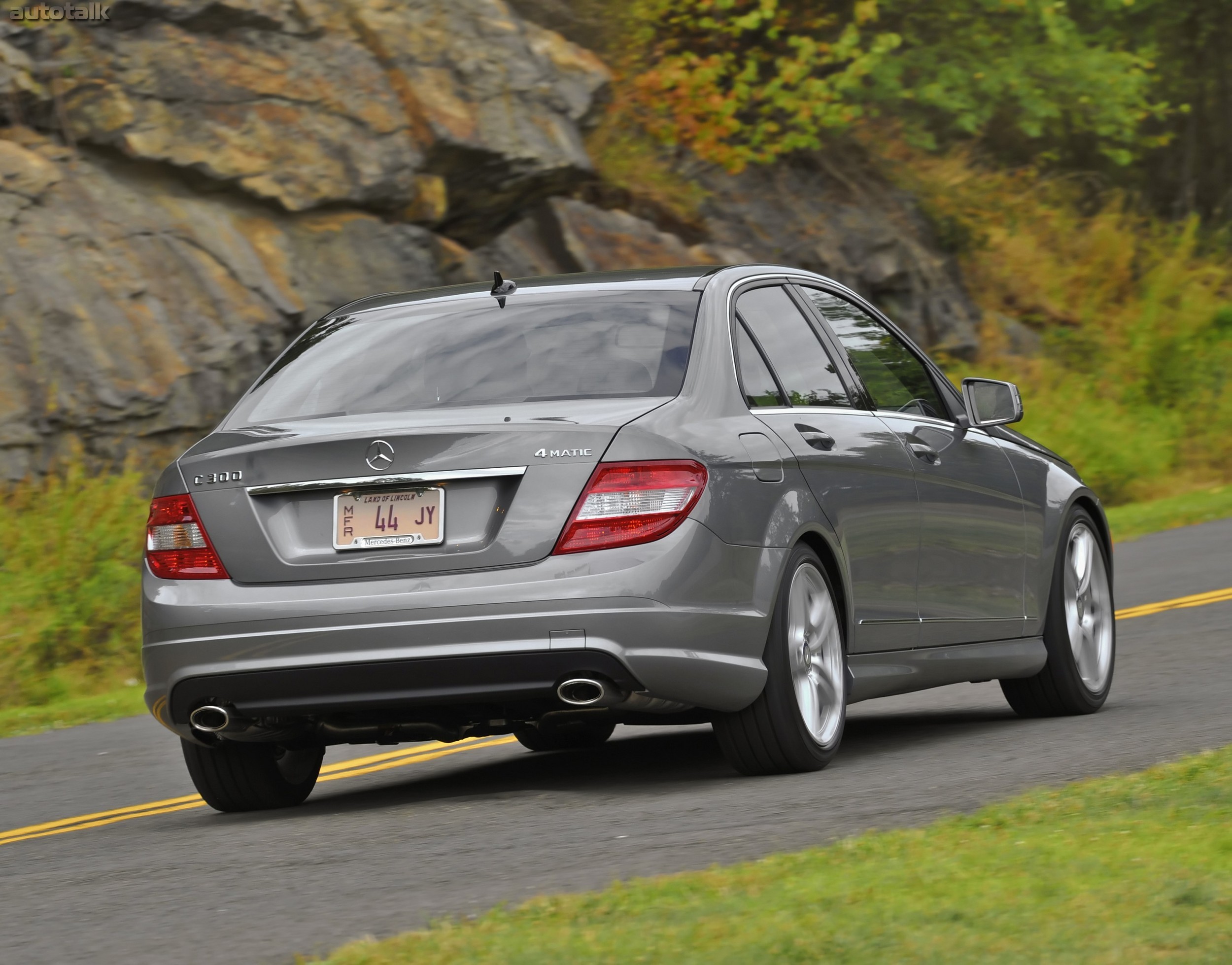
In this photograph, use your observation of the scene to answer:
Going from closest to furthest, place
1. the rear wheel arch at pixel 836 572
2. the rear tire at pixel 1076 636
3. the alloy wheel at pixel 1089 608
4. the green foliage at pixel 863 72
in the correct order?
the rear wheel arch at pixel 836 572, the rear tire at pixel 1076 636, the alloy wheel at pixel 1089 608, the green foliage at pixel 863 72

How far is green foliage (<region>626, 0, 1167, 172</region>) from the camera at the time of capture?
2478 cm

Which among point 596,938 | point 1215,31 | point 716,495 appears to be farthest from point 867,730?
point 1215,31

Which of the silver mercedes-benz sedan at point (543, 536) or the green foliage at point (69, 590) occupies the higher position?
the silver mercedes-benz sedan at point (543, 536)

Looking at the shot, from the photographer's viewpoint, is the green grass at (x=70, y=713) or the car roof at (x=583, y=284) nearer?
the car roof at (x=583, y=284)

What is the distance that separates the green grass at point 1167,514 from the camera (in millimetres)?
19031

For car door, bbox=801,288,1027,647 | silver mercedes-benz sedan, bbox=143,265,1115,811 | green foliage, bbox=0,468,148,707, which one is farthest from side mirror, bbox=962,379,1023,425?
green foliage, bbox=0,468,148,707

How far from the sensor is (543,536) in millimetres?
6129

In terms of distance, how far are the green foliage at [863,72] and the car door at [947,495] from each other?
1673 cm

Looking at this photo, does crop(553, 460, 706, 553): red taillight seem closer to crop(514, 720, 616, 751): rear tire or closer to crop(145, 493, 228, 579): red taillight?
crop(145, 493, 228, 579): red taillight

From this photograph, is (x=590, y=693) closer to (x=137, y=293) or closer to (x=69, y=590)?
(x=69, y=590)

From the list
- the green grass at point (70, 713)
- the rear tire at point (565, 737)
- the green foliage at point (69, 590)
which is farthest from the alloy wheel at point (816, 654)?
the green foliage at point (69, 590)

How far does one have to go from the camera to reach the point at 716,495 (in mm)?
6312

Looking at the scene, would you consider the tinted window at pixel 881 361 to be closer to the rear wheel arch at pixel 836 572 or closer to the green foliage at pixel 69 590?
the rear wheel arch at pixel 836 572

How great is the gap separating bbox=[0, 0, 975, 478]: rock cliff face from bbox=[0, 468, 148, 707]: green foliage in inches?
43.8
